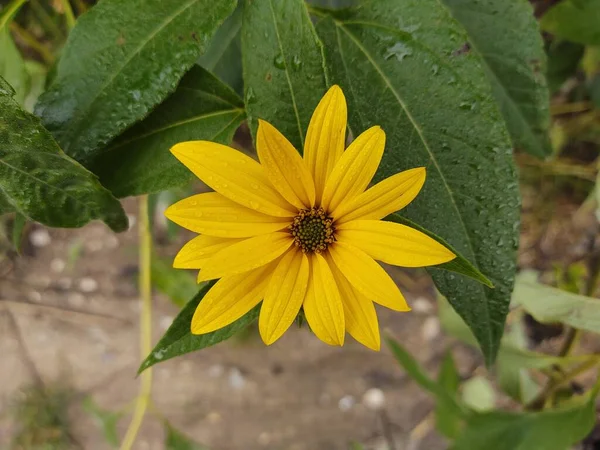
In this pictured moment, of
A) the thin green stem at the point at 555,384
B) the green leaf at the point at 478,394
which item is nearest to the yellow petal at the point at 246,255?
the thin green stem at the point at 555,384

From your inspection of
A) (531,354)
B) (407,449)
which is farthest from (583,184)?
(407,449)

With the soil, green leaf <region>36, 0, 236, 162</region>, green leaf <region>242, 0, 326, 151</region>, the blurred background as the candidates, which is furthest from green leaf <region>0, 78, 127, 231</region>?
the soil

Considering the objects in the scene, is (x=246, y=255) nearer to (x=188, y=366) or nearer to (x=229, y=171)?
(x=229, y=171)

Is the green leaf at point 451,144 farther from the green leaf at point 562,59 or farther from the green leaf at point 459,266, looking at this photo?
the green leaf at point 562,59

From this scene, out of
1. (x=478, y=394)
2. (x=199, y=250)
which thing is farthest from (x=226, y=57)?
(x=478, y=394)

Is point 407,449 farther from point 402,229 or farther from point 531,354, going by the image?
point 402,229
